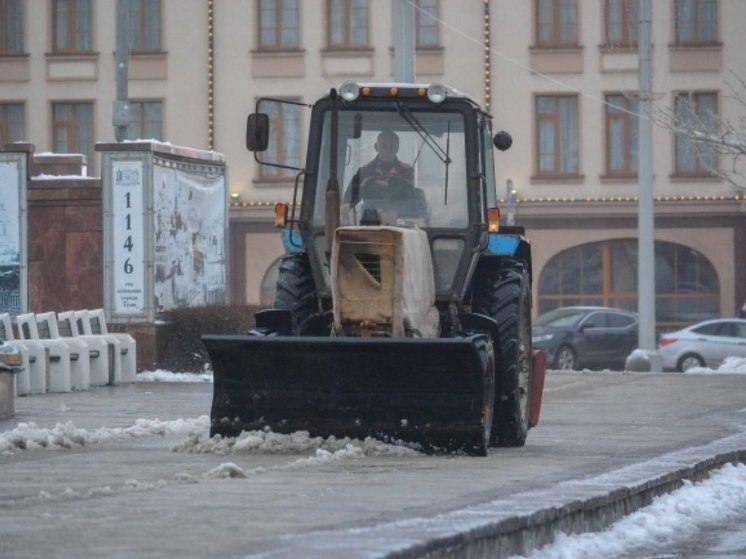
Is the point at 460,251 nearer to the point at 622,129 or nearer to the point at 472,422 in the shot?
the point at 472,422

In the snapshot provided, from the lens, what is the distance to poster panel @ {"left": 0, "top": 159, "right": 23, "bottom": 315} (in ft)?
88.7

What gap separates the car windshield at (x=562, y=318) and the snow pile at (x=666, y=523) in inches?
1022

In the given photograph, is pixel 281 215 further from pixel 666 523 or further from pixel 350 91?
pixel 666 523

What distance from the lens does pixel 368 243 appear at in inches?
515

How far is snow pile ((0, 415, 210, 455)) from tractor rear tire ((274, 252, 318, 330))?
4.06 ft

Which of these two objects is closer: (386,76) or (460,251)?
(460,251)

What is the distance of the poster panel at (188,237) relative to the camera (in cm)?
2706

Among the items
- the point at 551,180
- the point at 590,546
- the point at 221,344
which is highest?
the point at 551,180

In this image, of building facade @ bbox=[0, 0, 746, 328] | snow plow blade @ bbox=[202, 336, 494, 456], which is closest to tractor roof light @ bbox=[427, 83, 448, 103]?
snow plow blade @ bbox=[202, 336, 494, 456]

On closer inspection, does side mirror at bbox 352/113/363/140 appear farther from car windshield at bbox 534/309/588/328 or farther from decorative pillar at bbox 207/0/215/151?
decorative pillar at bbox 207/0/215/151

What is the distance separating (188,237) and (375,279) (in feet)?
50.0

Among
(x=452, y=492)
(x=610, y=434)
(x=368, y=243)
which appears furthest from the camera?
(x=610, y=434)

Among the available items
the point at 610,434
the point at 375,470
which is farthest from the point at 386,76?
the point at 375,470

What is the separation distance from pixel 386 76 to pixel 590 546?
126 ft
